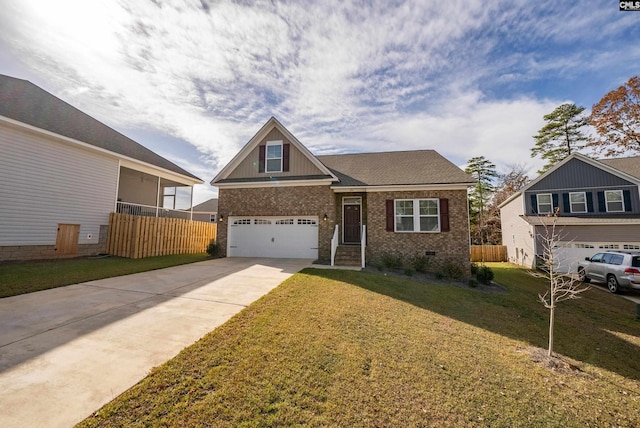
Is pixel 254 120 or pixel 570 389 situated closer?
pixel 570 389

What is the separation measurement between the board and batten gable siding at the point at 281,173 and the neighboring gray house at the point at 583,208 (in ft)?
44.6

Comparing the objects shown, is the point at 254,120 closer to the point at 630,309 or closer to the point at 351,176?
the point at 351,176

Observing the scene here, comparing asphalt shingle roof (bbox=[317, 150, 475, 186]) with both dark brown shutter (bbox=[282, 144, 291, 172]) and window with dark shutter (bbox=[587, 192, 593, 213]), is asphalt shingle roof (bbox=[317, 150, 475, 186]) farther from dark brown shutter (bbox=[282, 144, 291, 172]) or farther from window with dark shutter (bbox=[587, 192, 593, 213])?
window with dark shutter (bbox=[587, 192, 593, 213])

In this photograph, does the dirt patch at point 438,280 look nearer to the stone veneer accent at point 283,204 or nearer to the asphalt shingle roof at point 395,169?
the stone veneer accent at point 283,204

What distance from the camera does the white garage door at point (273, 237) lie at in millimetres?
12749

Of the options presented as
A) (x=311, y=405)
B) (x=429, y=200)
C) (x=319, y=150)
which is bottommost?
(x=311, y=405)

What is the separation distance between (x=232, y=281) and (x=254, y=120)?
32.6 feet

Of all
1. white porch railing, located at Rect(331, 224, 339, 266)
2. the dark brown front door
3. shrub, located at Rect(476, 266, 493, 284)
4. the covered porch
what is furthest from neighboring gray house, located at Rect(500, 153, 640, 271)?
the covered porch

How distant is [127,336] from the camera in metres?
3.97

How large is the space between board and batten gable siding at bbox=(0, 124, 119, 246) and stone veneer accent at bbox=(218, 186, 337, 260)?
554 centimetres

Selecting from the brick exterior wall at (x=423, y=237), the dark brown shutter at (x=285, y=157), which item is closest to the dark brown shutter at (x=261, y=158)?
the dark brown shutter at (x=285, y=157)

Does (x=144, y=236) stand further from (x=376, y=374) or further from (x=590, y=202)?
(x=590, y=202)

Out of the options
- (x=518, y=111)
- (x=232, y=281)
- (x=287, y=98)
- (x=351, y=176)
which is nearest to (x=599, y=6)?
(x=518, y=111)

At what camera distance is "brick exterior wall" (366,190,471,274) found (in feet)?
36.7
